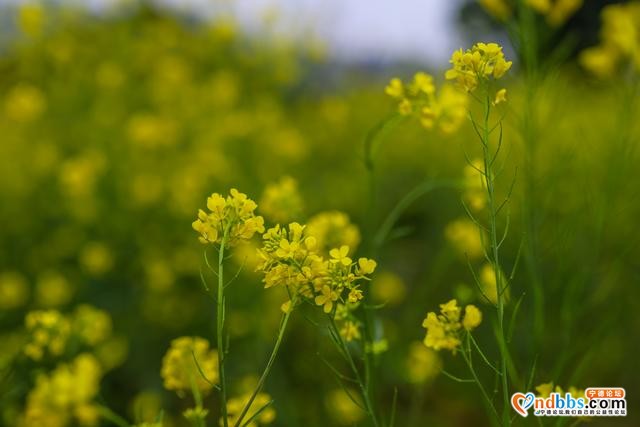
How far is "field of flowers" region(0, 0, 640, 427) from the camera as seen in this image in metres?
0.83

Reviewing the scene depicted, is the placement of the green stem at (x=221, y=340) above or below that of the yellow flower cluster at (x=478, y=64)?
below

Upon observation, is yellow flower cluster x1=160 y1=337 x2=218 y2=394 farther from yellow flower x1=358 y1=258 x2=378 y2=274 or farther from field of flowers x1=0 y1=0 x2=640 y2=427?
yellow flower x1=358 y1=258 x2=378 y2=274

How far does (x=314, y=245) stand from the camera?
0.71 meters

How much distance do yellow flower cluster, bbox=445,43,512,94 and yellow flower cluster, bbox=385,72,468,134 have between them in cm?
19

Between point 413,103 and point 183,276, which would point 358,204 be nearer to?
point 183,276

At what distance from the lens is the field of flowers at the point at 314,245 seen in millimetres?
829

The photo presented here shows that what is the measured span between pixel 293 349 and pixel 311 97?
442cm

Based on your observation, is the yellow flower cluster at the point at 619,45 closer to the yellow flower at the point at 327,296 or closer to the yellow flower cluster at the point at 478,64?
the yellow flower cluster at the point at 478,64

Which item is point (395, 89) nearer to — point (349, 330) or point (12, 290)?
point (349, 330)

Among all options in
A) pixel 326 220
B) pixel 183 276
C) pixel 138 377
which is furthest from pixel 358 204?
pixel 326 220

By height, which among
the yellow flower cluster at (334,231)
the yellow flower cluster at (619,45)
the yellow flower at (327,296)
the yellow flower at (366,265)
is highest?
the yellow flower cluster at (619,45)

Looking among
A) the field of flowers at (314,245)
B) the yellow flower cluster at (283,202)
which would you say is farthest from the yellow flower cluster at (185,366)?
the yellow flower cluster at (283,202)

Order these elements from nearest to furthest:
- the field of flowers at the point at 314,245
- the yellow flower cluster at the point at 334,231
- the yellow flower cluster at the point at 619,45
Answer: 1. the field of flowers at the point at 314,245
2. the yellow flower cluster at the point at 334,231
3. the yellow flower cluster at the point at 619,45

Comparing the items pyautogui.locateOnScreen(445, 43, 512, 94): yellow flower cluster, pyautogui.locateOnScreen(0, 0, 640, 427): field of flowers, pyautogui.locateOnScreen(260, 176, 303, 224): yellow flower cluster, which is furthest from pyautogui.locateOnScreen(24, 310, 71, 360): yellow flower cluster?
pyautogui.locateOnScreen(445, 43, 512, 94): yellow flower cluster
